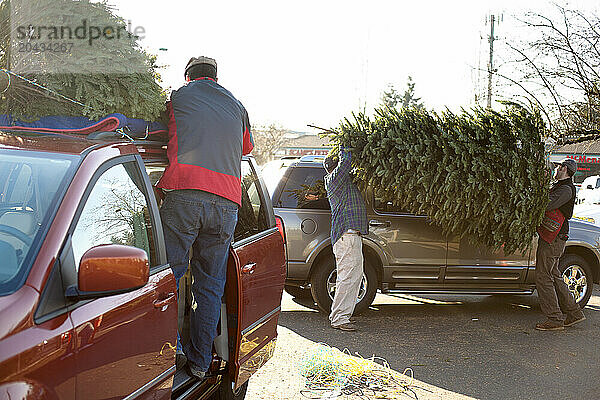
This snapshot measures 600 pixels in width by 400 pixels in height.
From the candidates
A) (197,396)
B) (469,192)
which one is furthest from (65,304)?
(469,192)

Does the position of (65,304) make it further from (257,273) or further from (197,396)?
(257,273)

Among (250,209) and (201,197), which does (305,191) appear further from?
(201,197)

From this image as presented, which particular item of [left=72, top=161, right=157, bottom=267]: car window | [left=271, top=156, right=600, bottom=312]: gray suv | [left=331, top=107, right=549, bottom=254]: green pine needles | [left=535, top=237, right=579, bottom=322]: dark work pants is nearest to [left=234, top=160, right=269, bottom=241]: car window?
[left=72, top=161, right=157, bottom=267]: car window

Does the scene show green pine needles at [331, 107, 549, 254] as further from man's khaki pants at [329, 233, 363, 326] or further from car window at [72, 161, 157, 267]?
car window at [72, 161, 157, 267]

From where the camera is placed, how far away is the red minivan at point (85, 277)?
232 centimetres

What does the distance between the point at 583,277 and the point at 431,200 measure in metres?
2.76

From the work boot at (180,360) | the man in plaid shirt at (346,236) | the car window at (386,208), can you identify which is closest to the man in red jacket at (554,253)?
the car window at (386,208)

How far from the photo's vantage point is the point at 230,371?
13.7ft

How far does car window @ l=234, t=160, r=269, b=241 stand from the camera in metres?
4.65

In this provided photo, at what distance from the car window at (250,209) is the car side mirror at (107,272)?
1.93 m

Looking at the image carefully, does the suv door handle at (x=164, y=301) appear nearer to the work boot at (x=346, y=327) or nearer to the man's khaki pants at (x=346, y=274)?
the man's khaki pants at (x=346, y=274)

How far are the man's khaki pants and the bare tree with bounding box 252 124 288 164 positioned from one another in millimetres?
54951

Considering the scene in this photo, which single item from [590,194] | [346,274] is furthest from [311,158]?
[590,194]

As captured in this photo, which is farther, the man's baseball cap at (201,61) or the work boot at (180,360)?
the man's baseball cap at (201,61)
